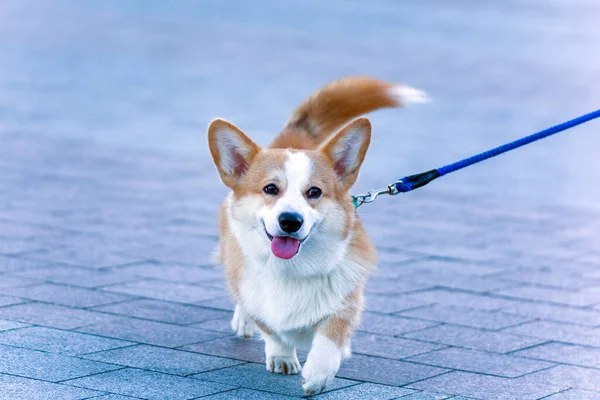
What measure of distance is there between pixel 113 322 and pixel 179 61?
340 inches

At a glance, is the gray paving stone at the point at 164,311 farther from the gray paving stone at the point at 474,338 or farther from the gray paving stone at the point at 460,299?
the gray paving stone at the point at 460,299

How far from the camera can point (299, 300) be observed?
12.7 feet

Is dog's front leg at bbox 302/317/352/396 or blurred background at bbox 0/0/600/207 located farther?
blurred background at bbox 0/0/600/207

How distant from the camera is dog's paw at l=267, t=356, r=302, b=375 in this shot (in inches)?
158

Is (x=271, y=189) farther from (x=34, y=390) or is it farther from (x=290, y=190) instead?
(x=34, y=390)

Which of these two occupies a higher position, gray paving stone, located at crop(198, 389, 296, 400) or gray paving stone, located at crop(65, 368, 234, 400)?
gray paving stone, located at crop(198, 389, 296, 400)

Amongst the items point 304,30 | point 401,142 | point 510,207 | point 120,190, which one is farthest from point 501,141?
point 304,30

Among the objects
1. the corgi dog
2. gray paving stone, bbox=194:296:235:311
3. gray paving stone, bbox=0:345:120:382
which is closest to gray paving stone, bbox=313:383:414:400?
the corgi dog

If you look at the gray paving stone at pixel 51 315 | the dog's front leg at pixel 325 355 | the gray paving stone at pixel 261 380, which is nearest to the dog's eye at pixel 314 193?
the dog's front leg at pixel 325 355

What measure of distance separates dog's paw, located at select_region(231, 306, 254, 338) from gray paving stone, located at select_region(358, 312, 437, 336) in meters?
0.52

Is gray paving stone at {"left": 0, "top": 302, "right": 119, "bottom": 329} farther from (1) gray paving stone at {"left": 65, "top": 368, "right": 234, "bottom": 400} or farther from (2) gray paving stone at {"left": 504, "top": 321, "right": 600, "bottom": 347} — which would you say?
(2) gray paving stone at {"left": 504, "top": 321, "right": 600, "bottom": 347}

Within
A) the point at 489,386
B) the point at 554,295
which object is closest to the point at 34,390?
the point at 489,386

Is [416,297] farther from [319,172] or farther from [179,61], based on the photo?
[179,61]

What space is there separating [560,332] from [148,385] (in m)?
1.97
